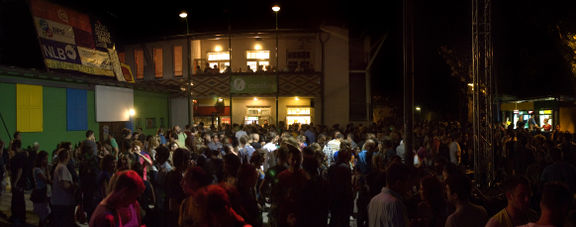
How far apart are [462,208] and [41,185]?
744 cm

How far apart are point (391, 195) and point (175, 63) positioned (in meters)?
25.1

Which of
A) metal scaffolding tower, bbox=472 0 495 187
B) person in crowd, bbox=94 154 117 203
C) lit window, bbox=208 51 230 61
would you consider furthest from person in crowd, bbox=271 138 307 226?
lit window, bbox=208 51 230 61

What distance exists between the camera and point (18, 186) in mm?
8367

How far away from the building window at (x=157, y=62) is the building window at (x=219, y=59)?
11.8ft

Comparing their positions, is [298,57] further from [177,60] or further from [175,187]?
[175,187]

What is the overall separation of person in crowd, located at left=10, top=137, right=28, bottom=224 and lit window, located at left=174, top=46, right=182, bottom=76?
19071 mm

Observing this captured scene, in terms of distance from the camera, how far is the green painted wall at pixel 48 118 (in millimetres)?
13250

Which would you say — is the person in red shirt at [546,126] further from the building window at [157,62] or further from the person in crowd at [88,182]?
the building window at [157,62]

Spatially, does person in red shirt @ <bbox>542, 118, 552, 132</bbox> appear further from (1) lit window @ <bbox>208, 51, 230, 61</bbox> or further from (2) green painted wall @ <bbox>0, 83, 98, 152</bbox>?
(2) green painted wall @ <bbox>0, 83, 98, 152</bbox>

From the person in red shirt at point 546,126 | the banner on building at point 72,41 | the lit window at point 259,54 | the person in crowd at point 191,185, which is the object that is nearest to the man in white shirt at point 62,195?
the person in crowd at point 191,185

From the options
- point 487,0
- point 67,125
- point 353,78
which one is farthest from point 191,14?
point 487,0

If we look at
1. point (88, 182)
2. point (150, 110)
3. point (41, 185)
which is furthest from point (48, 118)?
point (88, 182)

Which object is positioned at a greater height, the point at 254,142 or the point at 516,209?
the point at 254,142

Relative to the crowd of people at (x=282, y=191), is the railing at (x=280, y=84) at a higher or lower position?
higher
